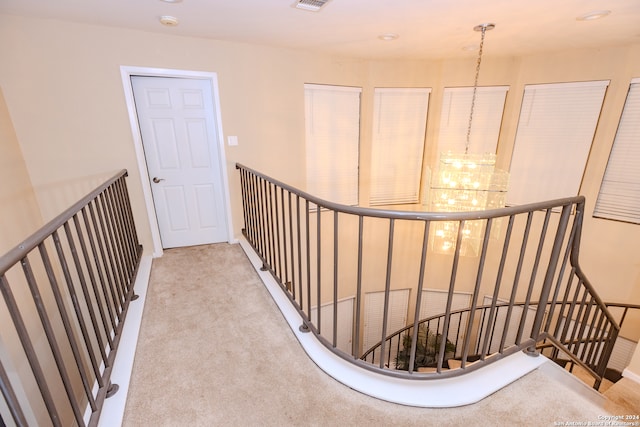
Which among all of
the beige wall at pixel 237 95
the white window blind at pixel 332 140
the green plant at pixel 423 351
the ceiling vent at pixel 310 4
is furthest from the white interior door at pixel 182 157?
the green plant at pixel 423 351

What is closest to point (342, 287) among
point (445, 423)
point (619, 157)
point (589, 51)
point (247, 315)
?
point (247, 315)

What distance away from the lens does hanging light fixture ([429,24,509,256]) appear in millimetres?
2520

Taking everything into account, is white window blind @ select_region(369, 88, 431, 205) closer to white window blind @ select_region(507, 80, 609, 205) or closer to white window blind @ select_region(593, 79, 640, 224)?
white window blind @ select_region(507, 80, 609, 205)

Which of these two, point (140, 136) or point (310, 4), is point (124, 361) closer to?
point (140, 136)

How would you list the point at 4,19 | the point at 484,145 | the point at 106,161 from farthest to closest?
the point at 484,145 → the point at 106,161 → the point at 4,19

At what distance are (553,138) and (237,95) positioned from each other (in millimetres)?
4102

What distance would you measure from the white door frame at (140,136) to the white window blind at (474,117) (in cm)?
324

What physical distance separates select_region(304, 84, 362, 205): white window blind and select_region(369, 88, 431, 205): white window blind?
339 mm

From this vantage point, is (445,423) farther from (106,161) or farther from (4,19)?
(4,19)

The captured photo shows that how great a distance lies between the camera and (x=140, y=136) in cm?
302

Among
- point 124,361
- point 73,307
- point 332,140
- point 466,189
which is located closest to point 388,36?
point 332,140

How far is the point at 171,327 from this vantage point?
1.99 m

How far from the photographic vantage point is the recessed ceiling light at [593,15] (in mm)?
2393

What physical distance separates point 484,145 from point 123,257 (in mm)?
4734
